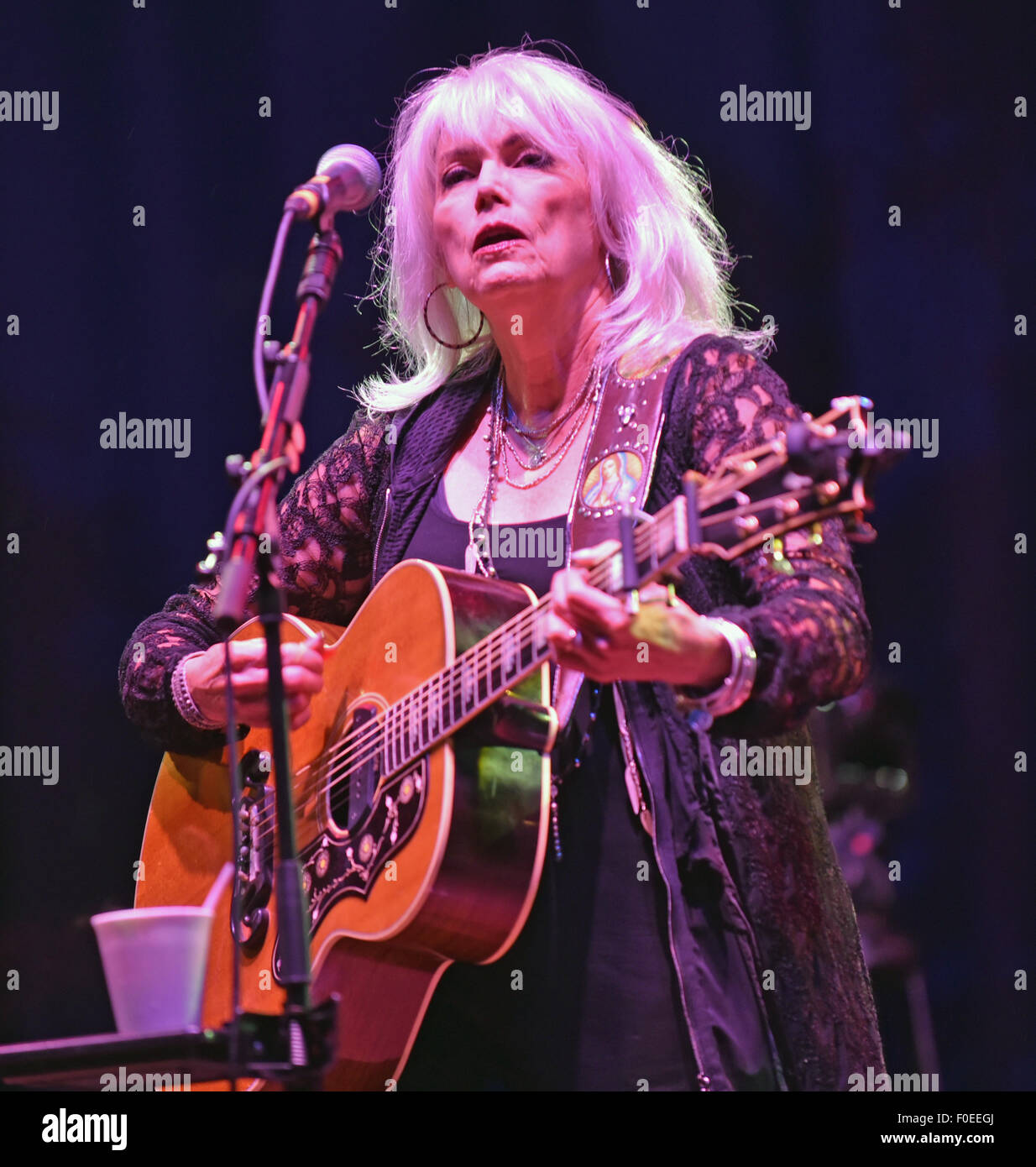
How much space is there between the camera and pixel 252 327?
374 centimetres

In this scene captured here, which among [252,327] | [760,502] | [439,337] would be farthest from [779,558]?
[252,327]

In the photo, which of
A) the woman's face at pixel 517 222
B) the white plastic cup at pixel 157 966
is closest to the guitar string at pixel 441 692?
the white plastic cup at pixel 157 966

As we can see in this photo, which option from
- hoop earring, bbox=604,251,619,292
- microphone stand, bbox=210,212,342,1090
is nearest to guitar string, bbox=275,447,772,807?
microphone stand, bbox=210,212,342,1090

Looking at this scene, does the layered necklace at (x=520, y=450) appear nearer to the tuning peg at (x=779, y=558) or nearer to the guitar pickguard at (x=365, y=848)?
the guitar pickguard at (x=365, y=848)

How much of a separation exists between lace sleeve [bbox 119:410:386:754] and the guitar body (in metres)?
0.28

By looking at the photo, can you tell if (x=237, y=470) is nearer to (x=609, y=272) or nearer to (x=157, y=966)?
(x=157, y=966)

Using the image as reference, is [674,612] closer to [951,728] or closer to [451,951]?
[451,951]

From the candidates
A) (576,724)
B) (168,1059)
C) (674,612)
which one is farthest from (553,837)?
(168,1059)

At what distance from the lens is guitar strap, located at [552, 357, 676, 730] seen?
224 cm

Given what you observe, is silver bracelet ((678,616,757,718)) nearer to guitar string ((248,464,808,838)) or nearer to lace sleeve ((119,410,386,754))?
guitar string ((248,464,808,838))

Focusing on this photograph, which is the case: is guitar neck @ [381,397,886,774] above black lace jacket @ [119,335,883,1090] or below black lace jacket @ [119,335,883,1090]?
above

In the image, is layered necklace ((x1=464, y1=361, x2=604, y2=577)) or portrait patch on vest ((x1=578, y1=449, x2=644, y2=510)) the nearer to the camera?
portrait patch on vest ((x1=578, y1=449, x2=644, y2=510))

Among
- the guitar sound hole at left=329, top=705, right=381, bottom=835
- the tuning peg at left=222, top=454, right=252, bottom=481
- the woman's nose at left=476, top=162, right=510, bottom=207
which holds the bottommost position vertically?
the guitar sound hole at left=329, top=705, right=381, bottom=835

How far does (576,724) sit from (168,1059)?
85 cm
